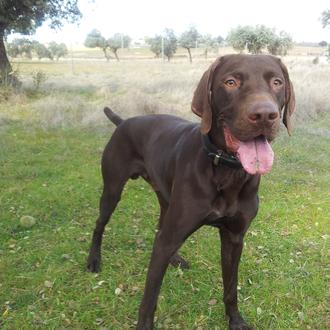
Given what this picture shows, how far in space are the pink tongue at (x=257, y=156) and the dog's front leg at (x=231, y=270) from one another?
2.49 ft

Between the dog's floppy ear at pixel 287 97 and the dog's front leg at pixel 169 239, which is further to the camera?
the dog's front leg at pixel 169 239

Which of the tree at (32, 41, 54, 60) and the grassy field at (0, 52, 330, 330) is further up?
the grassy field at (0, 52, 330, 330)

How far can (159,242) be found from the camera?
9.14 ft

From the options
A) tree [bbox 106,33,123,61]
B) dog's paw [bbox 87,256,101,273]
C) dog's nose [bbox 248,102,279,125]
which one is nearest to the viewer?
dog's nose [bbox 248,102,279,125]

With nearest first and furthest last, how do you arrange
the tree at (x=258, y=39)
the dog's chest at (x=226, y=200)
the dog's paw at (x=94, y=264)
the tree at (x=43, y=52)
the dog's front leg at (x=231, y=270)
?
the dog's chest at (x=226, y=200) → the dog's front leg at (x=231, y=270) → the dog's paw at (x=94, y=264) → the tree at (x=258, y=39) → the tree at (x=43, y=52)

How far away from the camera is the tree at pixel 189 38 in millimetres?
58719

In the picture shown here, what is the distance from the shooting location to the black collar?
256 centimetres

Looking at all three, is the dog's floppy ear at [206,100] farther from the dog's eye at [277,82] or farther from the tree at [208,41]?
the tree at [208,41]

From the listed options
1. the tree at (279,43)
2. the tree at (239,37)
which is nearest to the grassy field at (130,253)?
the tree at (239,37)

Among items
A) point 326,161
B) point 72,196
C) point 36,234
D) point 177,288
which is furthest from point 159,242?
point 326,161

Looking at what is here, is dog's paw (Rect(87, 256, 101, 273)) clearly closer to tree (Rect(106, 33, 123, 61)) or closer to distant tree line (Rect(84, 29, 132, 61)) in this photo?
distant tree line (Rect(84, 29, 132, 61))

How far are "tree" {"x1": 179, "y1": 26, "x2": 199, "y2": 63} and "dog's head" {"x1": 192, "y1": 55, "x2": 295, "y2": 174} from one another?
5737 cm

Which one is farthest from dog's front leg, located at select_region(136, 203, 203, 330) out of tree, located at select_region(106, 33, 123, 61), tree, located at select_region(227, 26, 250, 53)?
tree, located at select_region(106, 33, 123, 61)

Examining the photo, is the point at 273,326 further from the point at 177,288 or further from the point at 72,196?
the point at 72,196
